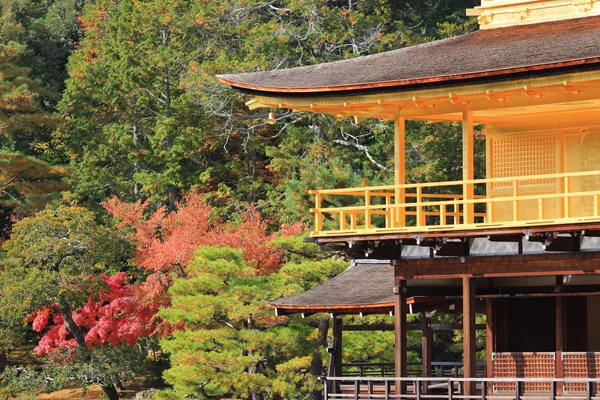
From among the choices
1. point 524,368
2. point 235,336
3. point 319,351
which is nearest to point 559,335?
point 524,368

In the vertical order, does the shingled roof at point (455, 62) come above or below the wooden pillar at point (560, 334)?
above

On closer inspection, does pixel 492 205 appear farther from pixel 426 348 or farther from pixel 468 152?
pixel 426 348

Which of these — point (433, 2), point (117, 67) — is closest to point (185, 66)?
point (117, 67)

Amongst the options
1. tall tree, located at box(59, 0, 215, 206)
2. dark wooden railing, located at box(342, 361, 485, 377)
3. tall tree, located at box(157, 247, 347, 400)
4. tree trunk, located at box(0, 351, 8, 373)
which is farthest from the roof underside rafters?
tree trunk, located at box(0, 351, 8, 373)

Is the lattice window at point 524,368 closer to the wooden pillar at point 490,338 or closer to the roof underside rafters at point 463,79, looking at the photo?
the wooden pillar at point 490,338

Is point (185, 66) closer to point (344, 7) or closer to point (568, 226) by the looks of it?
point (344, 7)

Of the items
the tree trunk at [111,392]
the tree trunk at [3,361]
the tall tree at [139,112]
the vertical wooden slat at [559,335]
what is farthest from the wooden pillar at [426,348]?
the tree trunk at [3,361]

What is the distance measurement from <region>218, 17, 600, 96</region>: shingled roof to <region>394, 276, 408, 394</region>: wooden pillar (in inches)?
135

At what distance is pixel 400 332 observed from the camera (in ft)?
81.2

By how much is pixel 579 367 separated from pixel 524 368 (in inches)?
37.2

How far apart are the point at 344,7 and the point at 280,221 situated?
9.35m

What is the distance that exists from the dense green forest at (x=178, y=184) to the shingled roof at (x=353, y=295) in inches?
161

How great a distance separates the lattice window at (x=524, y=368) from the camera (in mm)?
24062

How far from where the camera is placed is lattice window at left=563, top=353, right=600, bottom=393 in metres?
23.6
